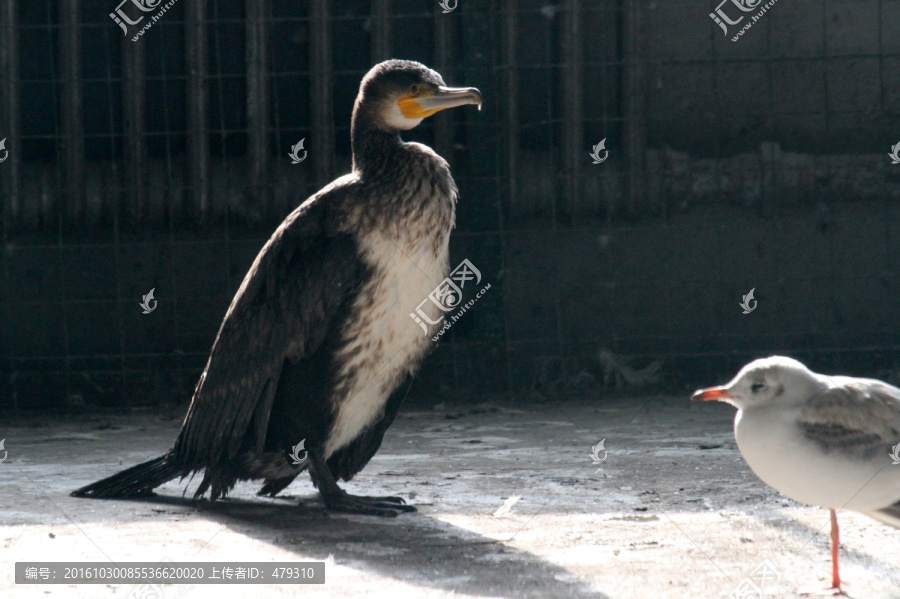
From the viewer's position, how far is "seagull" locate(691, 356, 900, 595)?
10.9 ft

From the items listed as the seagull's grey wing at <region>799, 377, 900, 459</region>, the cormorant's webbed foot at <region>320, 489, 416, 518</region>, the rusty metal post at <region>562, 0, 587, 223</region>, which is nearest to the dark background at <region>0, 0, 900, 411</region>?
the rusty metal post at <region>562, 0, 587, 223</region>

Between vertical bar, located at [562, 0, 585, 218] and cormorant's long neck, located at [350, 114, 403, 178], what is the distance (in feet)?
8.98

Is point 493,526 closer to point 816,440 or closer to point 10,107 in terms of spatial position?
point 816,440

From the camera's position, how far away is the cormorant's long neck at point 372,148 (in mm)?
4527

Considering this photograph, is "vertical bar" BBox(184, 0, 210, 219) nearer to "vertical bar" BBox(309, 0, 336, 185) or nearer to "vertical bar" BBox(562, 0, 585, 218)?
"vertical bar" BBox(309, 0, 336, 185)

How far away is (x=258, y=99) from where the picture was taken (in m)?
7.15

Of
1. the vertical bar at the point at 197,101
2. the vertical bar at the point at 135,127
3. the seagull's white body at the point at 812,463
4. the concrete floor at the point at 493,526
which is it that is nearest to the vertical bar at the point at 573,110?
the concrete floor at the point at 493,526

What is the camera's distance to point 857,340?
729cm

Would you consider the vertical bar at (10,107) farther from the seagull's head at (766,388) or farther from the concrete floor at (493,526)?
the seagull's head at (766,388)

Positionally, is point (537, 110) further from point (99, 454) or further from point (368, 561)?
point (368, 561)

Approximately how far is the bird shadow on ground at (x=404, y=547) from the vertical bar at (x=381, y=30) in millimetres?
3429

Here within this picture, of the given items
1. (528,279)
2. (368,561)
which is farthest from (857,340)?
(368,561)

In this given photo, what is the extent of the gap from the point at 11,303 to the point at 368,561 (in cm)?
443

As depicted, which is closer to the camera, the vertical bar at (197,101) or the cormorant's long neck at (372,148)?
the cormorant's long neck at (372,148)
